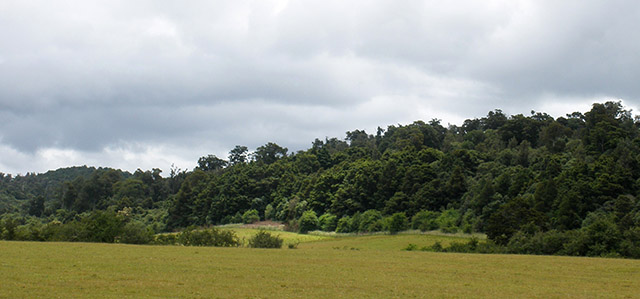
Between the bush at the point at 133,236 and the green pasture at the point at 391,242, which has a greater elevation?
the bush at the point at 133,236

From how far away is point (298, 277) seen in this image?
31.0 metres

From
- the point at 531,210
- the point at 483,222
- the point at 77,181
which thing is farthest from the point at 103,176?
the point at 531,210

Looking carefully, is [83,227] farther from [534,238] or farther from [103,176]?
[103,176]

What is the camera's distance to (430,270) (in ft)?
120

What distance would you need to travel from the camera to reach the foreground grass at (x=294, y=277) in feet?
80.9

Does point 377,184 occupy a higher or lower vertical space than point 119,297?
higher

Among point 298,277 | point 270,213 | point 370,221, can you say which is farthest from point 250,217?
point 298,277

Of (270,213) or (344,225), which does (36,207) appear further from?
(344,225)

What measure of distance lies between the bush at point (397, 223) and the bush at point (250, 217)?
149ft

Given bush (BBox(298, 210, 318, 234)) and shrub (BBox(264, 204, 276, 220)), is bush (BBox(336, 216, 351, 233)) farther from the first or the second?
shrub (BBox(264, 204, 276, 220))

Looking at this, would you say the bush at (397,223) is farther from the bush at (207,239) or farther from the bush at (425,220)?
the bush at (207,239)

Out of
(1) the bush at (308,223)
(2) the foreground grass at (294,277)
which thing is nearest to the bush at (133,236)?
(2) the foreground grass at (294,277)

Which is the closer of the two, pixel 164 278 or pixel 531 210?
pixel 164 278

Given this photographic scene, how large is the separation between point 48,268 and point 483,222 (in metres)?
64.7
